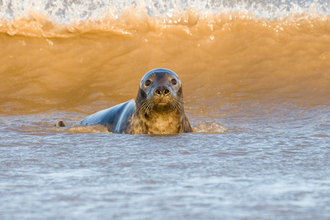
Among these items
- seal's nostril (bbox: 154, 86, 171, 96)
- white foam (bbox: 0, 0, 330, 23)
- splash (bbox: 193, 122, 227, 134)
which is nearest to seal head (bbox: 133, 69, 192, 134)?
seal's nostril (bbox: 154, 86, 171, 96)

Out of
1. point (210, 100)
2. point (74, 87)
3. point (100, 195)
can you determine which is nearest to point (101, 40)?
→ point (74, 87)

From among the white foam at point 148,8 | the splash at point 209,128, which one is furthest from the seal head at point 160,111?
the white foam at point 148,8

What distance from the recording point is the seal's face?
17.9 feet

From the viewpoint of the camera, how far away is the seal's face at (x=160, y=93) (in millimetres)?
5453

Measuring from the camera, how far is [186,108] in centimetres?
849

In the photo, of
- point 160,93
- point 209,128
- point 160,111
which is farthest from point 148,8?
point 160,93

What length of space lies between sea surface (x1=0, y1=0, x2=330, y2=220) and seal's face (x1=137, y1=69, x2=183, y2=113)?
38 cm

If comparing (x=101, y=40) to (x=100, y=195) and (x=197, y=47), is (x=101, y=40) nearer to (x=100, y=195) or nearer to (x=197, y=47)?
(x=197, y=47)

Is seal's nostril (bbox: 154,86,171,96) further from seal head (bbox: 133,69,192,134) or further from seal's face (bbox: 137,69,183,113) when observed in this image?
seal head (bbox: 133,69,192,134)

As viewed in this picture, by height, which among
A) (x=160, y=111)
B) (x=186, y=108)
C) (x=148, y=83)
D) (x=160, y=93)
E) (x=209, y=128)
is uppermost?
(x=186, y=108)

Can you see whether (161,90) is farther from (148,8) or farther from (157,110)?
(148,8)

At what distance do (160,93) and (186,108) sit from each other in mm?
3105

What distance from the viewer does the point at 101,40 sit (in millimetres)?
11180

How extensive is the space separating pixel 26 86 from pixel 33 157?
5.97 meters
